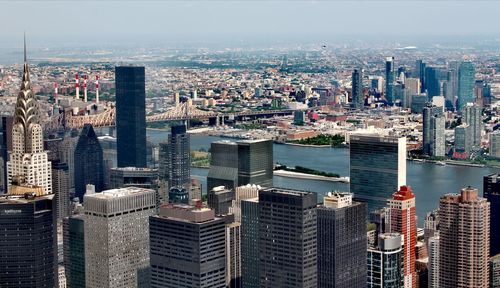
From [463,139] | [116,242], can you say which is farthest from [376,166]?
[463,139]

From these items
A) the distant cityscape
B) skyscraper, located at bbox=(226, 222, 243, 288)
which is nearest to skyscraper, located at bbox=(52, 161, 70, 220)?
the distant cityscape

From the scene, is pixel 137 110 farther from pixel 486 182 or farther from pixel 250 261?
pixel 250 261

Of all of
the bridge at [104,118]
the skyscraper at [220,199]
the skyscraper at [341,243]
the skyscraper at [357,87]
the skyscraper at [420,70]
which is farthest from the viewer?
the skyscraper at [420,70]

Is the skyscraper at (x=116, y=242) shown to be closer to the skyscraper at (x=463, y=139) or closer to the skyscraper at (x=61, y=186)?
the skyscraper at (x=61, y=186)

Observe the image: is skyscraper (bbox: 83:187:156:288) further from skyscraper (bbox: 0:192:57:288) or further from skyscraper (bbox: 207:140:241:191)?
skyscraper (bbox: 207:140:241:191)

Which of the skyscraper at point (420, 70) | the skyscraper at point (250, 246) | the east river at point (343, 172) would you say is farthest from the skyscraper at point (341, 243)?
the skyscraper at point (420, 70)
